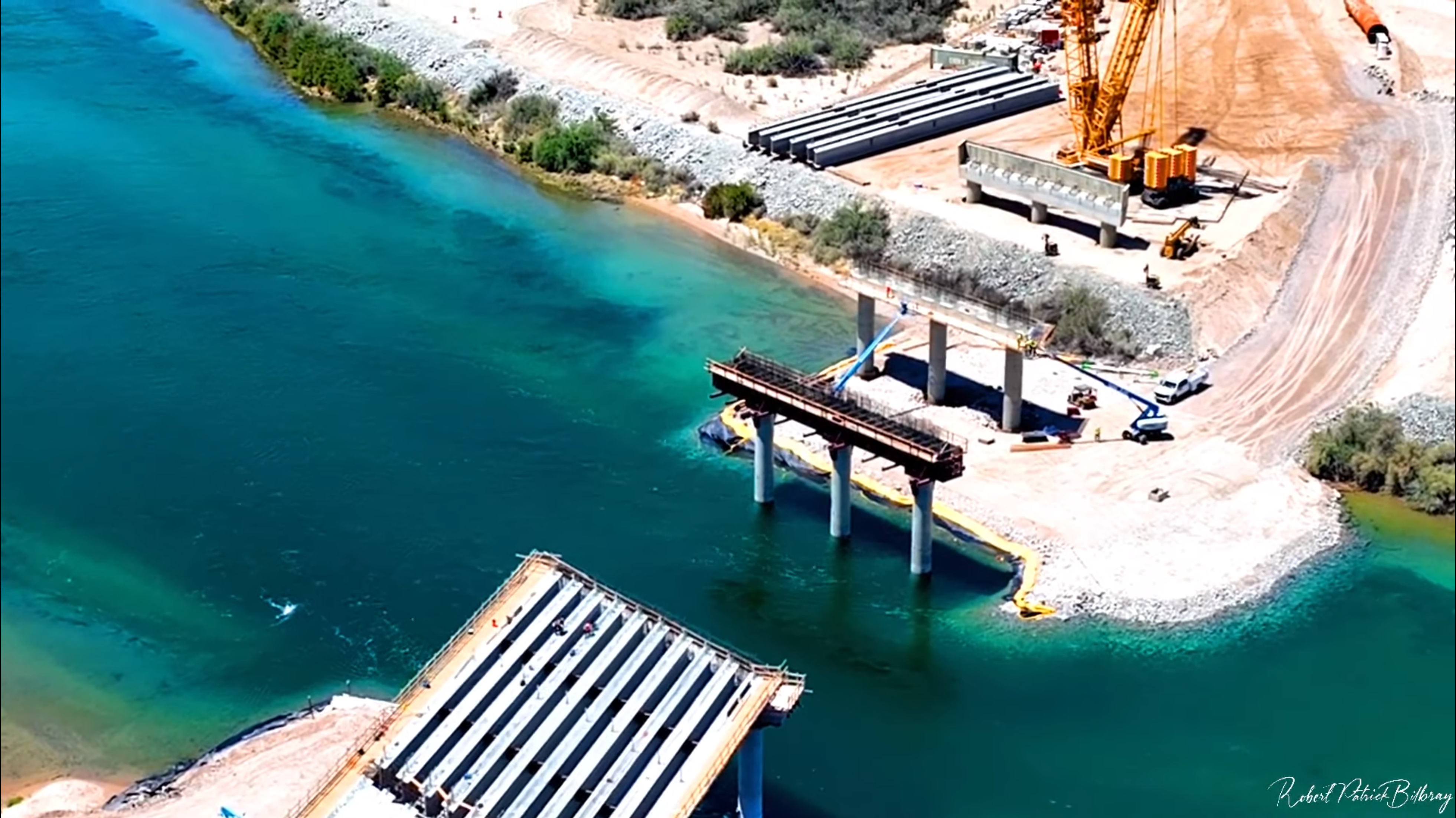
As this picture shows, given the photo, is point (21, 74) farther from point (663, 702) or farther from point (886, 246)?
point (663, 702)

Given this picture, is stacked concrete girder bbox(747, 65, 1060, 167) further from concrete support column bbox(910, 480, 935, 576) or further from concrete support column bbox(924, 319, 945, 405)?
concrete support column bbox(910, 480, 935, 576)

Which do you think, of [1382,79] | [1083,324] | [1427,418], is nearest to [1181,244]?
[1083,324]

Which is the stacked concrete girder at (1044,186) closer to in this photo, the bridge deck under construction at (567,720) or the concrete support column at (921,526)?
the concrete support column at (921,526)

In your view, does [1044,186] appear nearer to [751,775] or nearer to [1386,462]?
[1386,462]

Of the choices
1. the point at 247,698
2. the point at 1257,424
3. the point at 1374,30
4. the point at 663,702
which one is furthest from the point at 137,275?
the point at 1374,30

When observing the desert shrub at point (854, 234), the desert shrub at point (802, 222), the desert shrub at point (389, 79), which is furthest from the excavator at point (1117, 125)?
the desert shrub at point (389, 79)

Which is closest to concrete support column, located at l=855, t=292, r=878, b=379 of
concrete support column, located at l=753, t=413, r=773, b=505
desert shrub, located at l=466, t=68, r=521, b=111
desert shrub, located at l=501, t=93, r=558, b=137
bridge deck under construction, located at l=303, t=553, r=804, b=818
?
concrete support column, located at l=753, t=413, r=773, b=505
